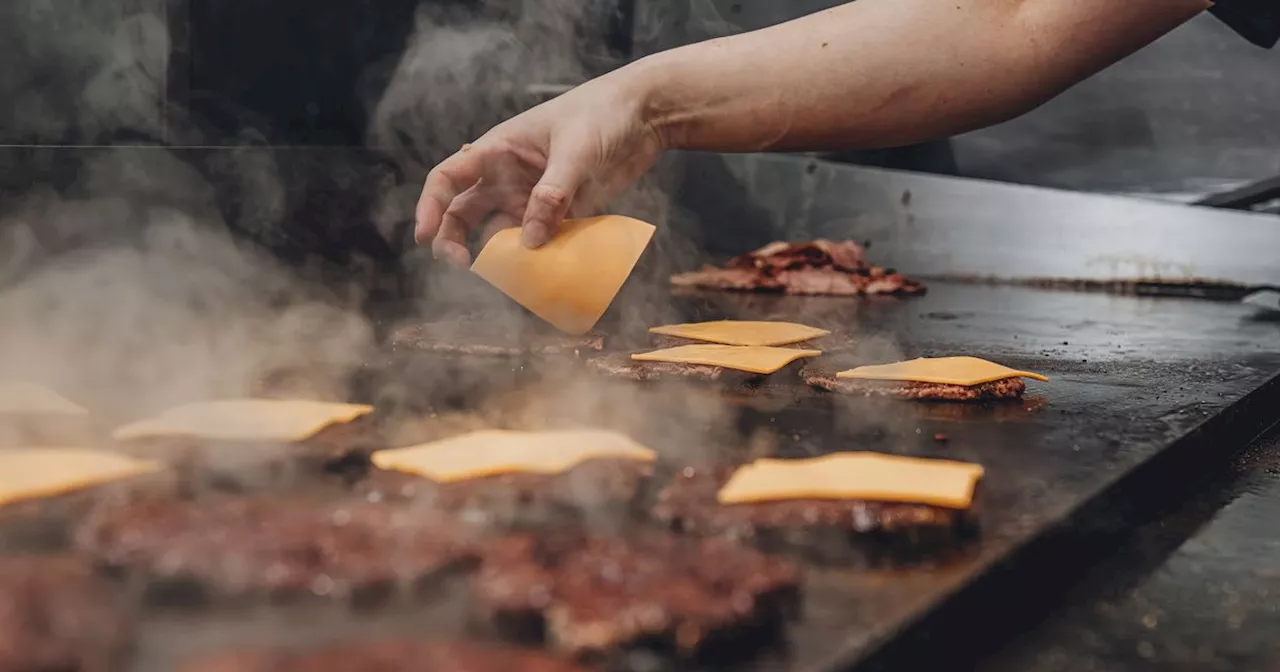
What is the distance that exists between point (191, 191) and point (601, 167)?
110 centimetres

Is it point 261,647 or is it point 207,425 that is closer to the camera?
point 261,647

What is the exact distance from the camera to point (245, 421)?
5.19 feet

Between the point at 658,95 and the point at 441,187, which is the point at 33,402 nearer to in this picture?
the point at 441,187

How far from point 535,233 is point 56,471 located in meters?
1.10

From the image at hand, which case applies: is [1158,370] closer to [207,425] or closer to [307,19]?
[207,425]

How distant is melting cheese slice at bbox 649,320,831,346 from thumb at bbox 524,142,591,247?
410mm

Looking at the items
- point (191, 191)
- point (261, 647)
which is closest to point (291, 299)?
point (191, 191)

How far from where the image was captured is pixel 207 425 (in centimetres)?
155

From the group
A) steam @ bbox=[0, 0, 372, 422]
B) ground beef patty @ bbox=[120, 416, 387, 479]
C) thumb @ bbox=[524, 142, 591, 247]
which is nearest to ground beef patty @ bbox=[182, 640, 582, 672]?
ground beef patty @ bbox=[120, 416, 387, 479]

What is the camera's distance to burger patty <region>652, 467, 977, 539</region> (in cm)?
122

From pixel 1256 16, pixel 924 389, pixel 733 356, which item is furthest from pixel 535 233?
pixel 1256 16

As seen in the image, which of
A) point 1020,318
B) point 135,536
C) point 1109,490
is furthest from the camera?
point 1020,318

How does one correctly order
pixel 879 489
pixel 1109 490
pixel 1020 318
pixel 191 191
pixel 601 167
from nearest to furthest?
pixel 879 489, pixel 1109 490, pixel 601 167, pixel 191 191, pixel 1020 318

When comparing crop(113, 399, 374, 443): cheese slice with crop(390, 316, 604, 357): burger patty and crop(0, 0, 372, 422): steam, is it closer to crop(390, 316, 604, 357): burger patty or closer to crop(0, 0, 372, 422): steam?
crop(0, 0, 372, 422): steam
